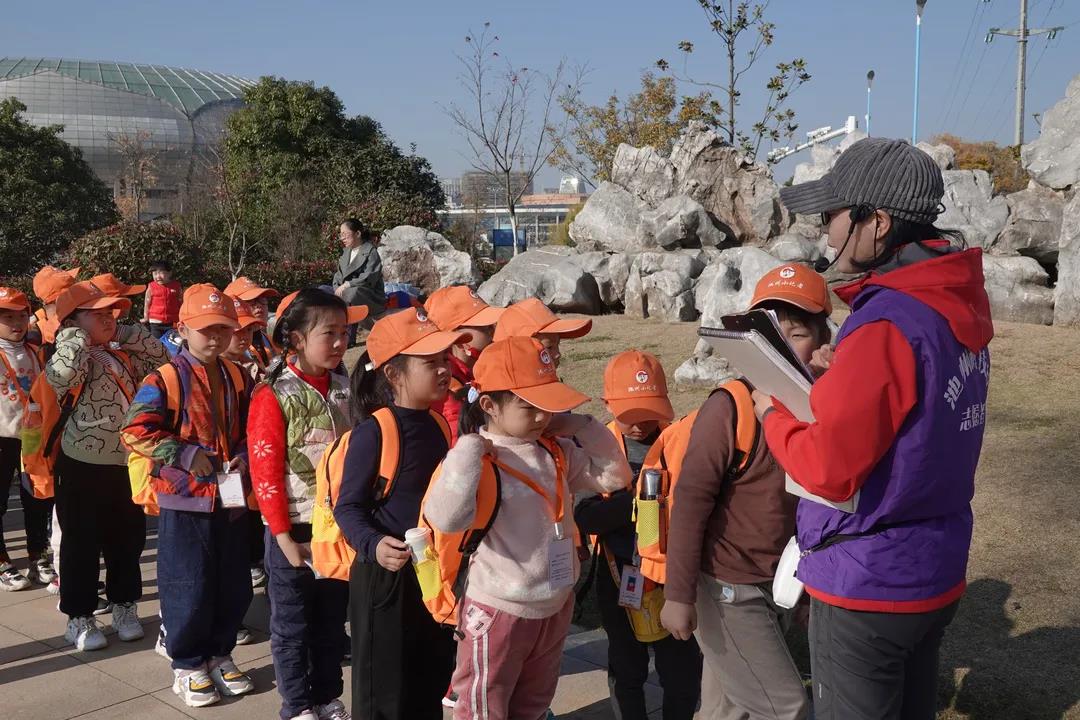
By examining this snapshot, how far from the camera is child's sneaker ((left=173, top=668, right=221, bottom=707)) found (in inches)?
159

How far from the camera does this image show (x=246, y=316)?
538 centimetres

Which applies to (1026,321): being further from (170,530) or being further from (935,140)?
(935,140)

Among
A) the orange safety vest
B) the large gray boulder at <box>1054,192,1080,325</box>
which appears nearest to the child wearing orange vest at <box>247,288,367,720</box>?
the orange safety vest

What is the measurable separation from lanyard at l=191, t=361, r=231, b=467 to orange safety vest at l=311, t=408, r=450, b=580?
99 cm

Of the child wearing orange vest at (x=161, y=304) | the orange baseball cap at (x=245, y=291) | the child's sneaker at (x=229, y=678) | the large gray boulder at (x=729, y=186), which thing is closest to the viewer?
the child's sneaker at (x=229, y=678)

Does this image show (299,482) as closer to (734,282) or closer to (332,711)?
(332,711)

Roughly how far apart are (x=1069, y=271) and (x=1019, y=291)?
1.91ft

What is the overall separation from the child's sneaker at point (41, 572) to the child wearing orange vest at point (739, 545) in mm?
4411

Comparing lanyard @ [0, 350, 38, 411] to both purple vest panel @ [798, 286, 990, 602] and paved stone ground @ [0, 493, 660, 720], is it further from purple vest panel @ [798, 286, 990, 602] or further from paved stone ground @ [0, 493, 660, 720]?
purple vest panel @ [798, 286, 990, 602]

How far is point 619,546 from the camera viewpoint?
11.0ft

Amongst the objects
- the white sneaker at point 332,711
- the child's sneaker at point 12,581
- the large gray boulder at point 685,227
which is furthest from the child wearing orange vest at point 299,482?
the large gray boulder at point 685,227

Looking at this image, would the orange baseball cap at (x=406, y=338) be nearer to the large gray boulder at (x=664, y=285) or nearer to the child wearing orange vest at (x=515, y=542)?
the child wearing orange vest at (x=515, y=542)

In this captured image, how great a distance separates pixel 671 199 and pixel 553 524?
13.2m

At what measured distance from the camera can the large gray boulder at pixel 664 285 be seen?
1366 centimetres
